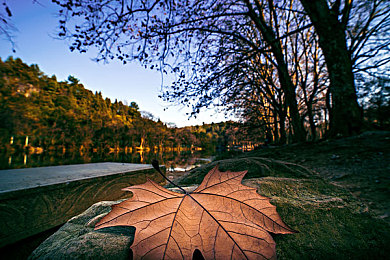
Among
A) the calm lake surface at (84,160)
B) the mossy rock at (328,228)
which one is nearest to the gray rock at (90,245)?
the mossy rock at (328,228)

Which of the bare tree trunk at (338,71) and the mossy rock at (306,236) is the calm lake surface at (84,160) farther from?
the mossy rock at (306,236)

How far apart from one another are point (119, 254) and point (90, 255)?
0.28 feet

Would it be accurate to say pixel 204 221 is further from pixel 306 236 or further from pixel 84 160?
pixel 84 160

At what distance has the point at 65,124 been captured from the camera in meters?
39.2

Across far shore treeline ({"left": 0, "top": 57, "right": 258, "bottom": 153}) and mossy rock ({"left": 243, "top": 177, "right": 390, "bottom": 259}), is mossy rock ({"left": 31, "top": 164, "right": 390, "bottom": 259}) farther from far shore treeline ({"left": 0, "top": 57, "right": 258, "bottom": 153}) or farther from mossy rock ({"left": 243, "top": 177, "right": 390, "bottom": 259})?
far shore treeline ({"left": 0, "top": 57, "right": 258, "bottom": 153})

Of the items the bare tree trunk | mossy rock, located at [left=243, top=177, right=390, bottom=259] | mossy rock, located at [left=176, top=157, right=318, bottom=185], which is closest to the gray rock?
mossy rock, located at [left=243, top=177, right=390, bottom=259]

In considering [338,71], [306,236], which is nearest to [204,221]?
[306,236]

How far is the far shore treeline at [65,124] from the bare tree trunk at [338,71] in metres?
17.6

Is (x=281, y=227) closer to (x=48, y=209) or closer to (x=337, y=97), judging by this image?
(x=48, y=209)

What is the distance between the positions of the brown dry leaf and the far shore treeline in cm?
2194

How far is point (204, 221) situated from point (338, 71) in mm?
6213

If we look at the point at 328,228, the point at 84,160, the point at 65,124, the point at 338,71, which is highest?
the point at 65,124

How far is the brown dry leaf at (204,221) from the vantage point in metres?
0.39

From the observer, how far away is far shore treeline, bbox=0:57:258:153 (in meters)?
31.0
